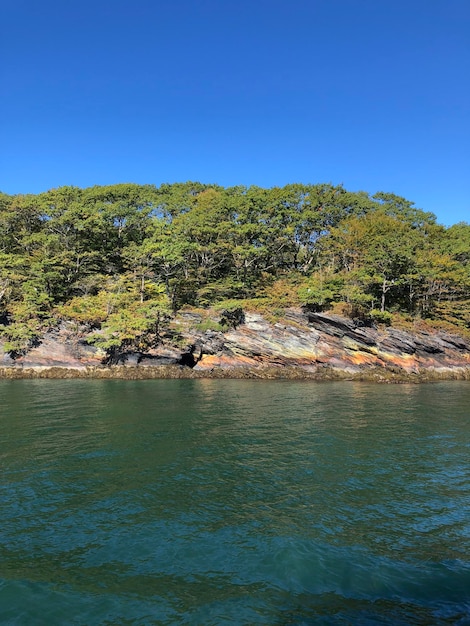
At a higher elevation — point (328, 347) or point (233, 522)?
point (328, 347)

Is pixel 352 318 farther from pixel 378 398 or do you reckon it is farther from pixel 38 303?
pixel 38 303

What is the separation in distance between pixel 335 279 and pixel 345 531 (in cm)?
3636

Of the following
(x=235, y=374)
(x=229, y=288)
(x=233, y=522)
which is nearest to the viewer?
(x=233, y=522)

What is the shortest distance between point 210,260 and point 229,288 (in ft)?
18.3

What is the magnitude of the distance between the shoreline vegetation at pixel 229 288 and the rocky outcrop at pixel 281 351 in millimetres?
108

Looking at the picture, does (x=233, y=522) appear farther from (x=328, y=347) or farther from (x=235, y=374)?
(x=328, y=347)

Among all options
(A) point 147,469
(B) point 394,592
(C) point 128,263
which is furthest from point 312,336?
(B) point 394,592

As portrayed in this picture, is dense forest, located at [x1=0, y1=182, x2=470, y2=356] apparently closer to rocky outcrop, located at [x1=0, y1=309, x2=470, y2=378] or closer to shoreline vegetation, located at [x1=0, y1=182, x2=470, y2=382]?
shoreline vegetation, located at [x1=0, y1=182, x2=470, y2=382]

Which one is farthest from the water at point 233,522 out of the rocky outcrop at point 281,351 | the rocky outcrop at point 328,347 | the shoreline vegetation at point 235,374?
the rocky outcrop at point 328,347

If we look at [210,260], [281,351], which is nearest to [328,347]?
[281,351]

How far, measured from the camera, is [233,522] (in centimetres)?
825

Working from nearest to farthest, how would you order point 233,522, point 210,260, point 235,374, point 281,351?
point 233,522 → point 235,374 → point 281,351 → point 210,260

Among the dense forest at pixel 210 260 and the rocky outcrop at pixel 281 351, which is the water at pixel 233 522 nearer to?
the rocky outcrop at pixel 281 351

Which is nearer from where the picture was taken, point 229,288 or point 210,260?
point 229,288
